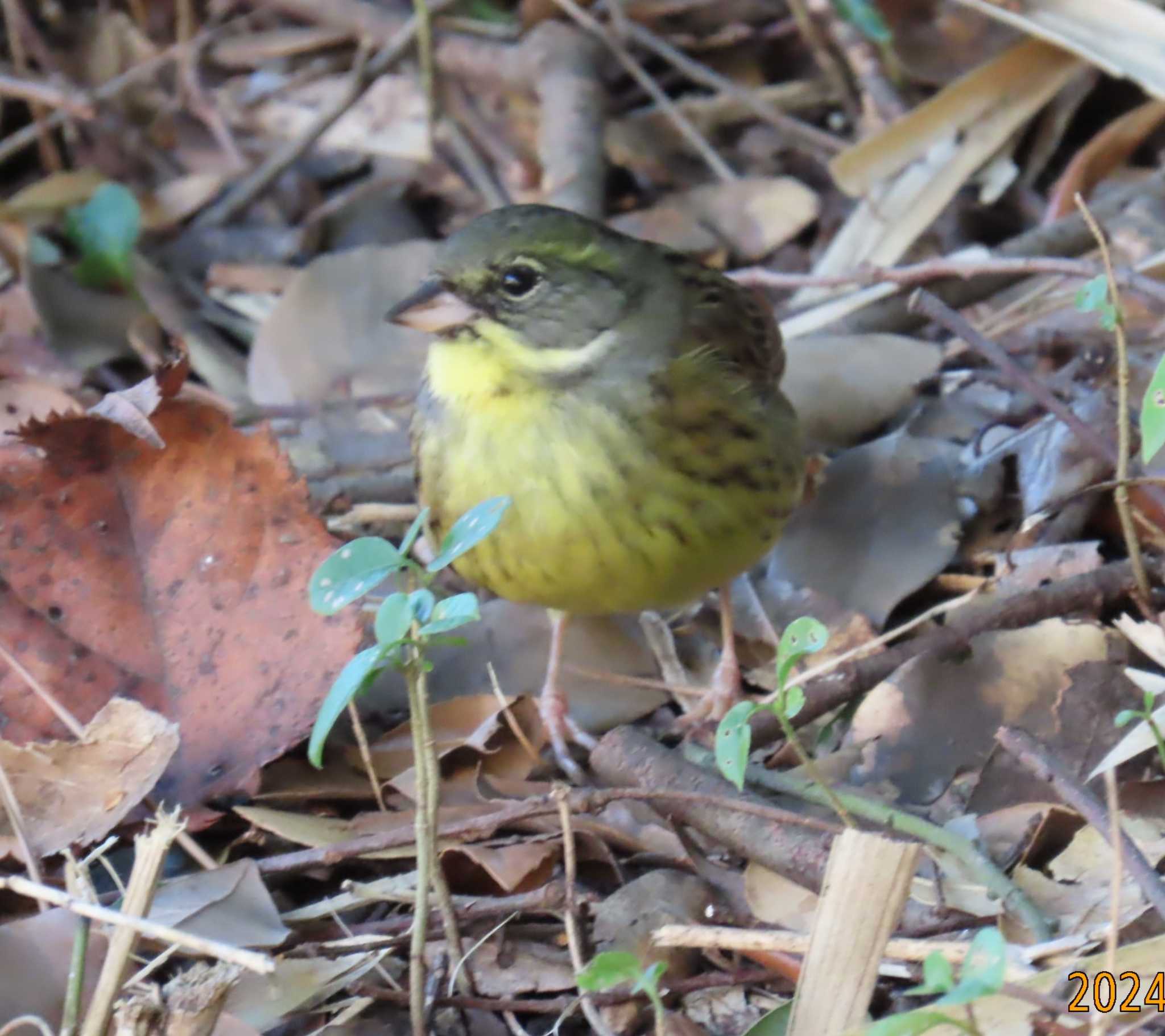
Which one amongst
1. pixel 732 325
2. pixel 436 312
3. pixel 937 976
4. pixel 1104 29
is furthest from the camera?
pixel 1104 29

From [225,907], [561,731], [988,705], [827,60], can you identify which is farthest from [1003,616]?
[827,60]

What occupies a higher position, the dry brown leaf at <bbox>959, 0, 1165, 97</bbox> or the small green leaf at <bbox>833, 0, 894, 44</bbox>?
the small green leaf at <bbox>833, 0, 894, 44</bbox>

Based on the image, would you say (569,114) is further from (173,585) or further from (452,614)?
(452,614)

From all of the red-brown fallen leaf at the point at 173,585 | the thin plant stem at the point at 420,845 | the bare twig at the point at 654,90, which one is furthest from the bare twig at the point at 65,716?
the bare twig at the point at 654,90

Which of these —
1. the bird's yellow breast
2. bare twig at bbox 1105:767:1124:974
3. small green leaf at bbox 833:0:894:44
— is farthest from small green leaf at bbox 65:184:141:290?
bare twig at bbox 1105:767:1124:974

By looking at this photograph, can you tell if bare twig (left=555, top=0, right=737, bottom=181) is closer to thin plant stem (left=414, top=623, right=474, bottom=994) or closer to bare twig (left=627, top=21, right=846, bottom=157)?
bare twig (left=627, top=21, right=846, bottom=157)

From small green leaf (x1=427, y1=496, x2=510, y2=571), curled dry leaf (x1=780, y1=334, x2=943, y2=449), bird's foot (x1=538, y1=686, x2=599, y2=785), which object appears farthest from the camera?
curled dry leaf (x1=780, y1=334, x2=943, y2=449)
